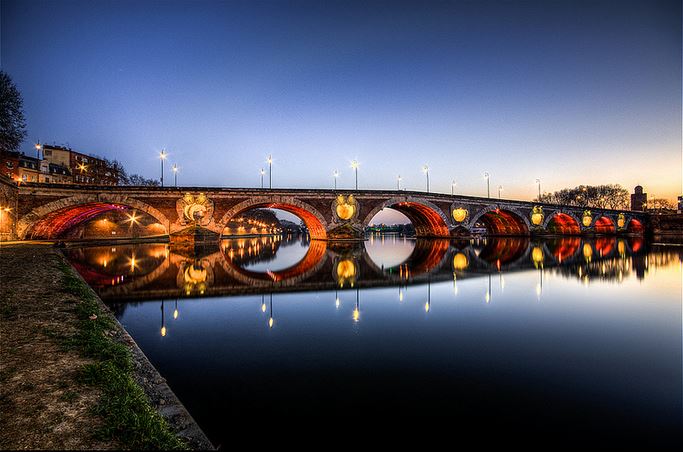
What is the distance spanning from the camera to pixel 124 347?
16.9ft

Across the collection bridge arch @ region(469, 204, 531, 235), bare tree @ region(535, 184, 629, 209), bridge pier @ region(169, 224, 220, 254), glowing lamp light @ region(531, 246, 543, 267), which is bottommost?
glowing lamp light @ region(531, 246, 543, 267)

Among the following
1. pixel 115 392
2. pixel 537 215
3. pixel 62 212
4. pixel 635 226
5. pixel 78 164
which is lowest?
pixel 115 392

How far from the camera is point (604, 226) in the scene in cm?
7225

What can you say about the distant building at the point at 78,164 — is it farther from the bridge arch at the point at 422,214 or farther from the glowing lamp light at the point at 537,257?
the glowing lamp light at the point at 537,257

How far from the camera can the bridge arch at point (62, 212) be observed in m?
30.1

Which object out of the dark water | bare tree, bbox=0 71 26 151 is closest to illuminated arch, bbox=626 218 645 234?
the dark water

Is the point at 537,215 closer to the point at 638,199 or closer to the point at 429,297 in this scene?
the point at 429,297

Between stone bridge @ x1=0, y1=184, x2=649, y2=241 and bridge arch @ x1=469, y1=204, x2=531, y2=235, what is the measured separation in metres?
0.19

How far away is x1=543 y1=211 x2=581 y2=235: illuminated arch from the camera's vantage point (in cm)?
6390

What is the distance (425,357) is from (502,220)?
210 feet

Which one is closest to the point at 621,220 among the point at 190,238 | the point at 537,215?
the point at 537,215

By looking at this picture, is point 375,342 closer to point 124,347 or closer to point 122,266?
point 124,347

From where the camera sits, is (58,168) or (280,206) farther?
(58,168)

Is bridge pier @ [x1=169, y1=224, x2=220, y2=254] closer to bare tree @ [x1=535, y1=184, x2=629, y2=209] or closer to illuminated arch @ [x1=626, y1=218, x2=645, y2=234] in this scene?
illuminated arch @ [x1=626, y1=218, x2=645, y2=234]
